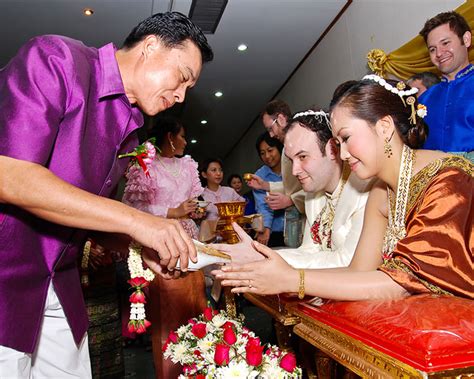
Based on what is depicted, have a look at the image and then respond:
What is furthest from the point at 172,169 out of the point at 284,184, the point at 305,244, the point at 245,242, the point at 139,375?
the point at 245,242

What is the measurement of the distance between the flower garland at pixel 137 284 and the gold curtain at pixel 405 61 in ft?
10.3

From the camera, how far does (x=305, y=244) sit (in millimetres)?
2559

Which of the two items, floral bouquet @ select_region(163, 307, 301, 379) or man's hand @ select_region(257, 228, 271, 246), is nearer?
floral bouquet @ select_region(163, 307, 301, 379)

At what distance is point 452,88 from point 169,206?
7.25 ft

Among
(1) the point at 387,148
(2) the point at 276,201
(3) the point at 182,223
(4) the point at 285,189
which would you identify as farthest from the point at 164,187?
(1) the point at 387,148

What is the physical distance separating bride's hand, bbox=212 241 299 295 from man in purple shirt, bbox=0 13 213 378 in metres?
0.36

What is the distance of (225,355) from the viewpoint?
140 cm

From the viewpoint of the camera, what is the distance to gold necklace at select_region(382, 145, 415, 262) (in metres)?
1.61

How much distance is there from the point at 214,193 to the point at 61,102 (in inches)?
169

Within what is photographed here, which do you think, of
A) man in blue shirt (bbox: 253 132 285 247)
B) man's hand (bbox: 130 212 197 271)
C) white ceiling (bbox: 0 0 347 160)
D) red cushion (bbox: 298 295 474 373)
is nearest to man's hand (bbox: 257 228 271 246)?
man in blue shirt (bbox: 253 132 285 247)

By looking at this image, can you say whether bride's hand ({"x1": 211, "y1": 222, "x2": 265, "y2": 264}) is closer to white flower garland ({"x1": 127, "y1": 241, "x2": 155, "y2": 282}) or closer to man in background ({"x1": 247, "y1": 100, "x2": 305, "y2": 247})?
white flower garland ({"x1": 127, "y1": 241, "x2": 155, "y2": 282})

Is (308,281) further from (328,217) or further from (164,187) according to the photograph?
(164,187)

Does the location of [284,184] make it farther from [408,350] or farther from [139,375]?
[408,350]

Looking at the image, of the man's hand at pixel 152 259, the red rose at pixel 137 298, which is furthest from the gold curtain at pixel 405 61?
the red rose at pixel 137 298
